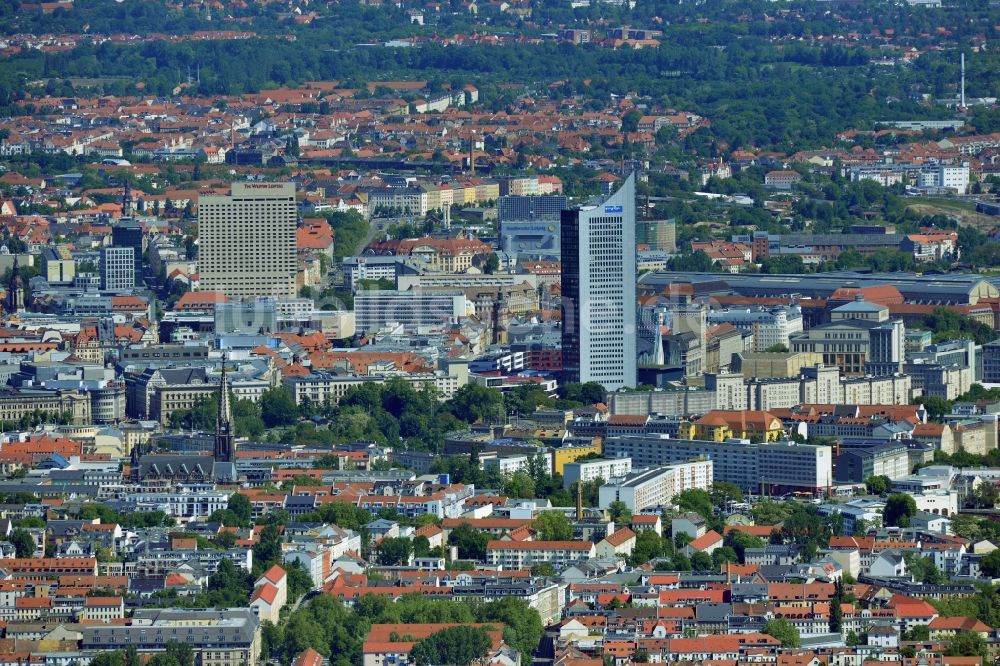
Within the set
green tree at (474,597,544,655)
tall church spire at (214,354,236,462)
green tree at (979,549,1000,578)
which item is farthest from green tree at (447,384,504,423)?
green tree at (474,597,544,655)

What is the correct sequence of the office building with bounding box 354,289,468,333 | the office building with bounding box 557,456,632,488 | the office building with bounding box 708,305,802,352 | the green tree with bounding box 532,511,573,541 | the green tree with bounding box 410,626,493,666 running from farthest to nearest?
1. the office building with bounding box 354,289,468,333
2. the office building with bounding box 708,305,802,352
3. the office building with bounding box 557,456,632,488
4. the green tree with bounding box 532,511,573,541
5. the green tree with bounding box 410,626,493,666

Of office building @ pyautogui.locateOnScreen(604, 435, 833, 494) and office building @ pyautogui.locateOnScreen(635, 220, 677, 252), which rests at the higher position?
office building @ pyautogui.locateOnScreen(635, 220, 677, 252)

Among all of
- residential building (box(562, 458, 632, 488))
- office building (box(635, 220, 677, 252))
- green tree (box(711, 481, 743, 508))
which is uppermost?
office building (box(635, 220, 677, 252))

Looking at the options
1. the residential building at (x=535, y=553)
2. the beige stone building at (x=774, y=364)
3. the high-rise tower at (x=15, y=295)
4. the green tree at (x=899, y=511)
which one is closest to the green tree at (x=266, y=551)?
the residential building at (x=535, y=553)

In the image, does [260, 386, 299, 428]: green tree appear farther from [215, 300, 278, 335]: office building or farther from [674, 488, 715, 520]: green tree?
[674, 488, 715, 520]: green tree

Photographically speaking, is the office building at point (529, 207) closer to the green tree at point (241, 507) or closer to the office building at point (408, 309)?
the office building at point (408, 309)

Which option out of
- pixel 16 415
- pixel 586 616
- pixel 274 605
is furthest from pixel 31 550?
pixel 16 415
